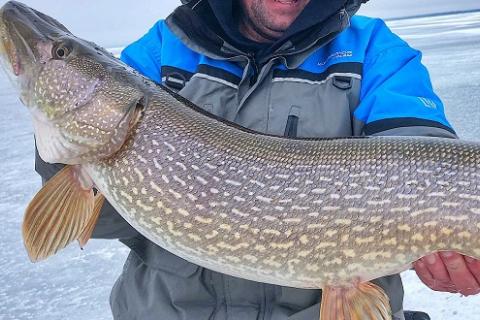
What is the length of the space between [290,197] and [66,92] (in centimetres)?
78

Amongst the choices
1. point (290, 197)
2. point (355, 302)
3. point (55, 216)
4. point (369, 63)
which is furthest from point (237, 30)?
point (355, 302)

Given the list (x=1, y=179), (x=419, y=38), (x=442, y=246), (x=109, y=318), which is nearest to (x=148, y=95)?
(x=442, y=246)

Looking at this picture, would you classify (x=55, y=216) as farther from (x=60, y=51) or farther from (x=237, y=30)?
(x=237, y=30)

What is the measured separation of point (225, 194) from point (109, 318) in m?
1.27

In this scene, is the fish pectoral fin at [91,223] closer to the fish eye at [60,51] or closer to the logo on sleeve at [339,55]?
the fish eye at [60,51]

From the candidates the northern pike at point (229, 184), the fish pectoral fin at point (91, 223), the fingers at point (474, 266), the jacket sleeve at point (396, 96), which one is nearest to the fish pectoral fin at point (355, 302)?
the northern pike at point (229, 184)

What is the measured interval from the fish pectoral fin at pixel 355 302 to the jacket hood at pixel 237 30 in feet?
2.97

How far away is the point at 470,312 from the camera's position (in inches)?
97.8

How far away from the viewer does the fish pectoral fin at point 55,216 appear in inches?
68.0

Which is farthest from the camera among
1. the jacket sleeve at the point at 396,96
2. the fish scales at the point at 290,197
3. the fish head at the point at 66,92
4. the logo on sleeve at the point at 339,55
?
the logo on sleeve at the point at 339,55

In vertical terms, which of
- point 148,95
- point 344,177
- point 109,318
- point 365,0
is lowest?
point 109,318

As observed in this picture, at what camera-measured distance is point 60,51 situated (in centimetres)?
176

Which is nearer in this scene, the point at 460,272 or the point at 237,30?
the point at 460,272

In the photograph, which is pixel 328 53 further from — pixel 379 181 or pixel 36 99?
pixel 36 99
